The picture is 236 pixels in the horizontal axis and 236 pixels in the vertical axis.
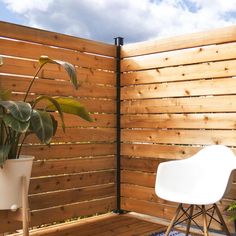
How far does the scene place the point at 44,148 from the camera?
132 inches

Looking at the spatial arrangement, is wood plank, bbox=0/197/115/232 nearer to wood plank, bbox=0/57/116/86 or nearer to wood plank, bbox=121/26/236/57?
wood plank, bbox=0/57/116/86

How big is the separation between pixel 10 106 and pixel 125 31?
6.50 feet

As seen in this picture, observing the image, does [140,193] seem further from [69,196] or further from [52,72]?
[52,72]

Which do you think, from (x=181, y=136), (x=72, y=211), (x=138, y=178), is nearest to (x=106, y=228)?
(x=72, y=211)

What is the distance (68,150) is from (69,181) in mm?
292

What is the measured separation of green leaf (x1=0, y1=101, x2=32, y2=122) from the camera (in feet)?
7.45

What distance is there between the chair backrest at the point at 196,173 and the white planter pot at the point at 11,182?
957 mm

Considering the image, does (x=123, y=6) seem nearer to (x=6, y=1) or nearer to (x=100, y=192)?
(x=6, y=1)

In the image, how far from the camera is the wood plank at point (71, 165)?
10.9 feet

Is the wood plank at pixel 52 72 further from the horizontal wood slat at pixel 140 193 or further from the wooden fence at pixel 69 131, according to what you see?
the horizontal wood slat at pixel 140 193

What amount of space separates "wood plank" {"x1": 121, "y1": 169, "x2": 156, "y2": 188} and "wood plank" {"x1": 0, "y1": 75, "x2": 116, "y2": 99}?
80cm

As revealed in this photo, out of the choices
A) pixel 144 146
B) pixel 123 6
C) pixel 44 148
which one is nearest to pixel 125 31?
pixel 123 6

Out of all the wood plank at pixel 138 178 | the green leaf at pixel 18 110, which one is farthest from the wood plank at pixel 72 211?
the green leaf at pixel 18 110

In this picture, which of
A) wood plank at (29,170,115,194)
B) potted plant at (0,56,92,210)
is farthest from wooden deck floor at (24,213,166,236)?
potted plant at (0,56,92,210)
